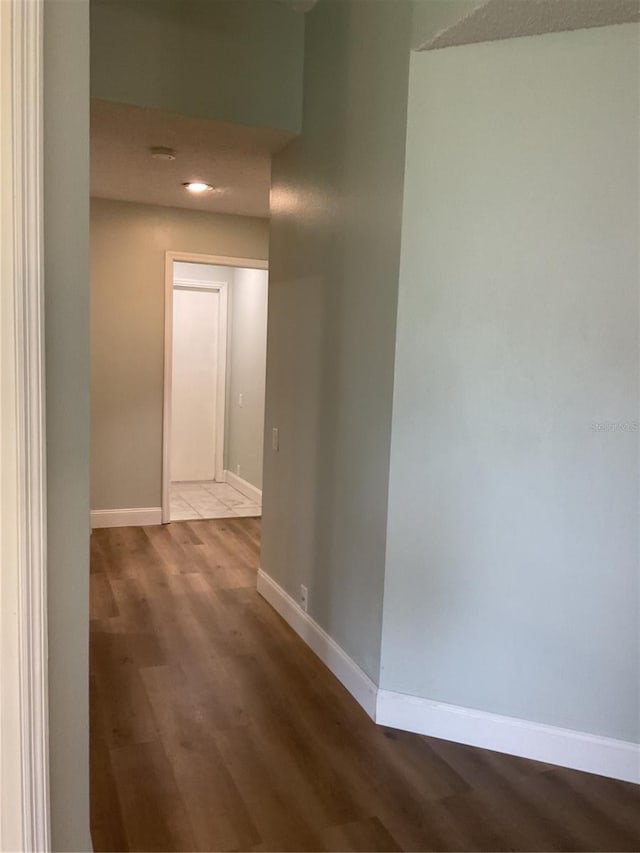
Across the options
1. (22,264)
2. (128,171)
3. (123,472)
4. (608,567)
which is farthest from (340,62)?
(123,472)

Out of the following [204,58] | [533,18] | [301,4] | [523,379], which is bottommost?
[523,379]

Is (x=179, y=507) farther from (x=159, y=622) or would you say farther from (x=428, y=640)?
(x=428, y=640)

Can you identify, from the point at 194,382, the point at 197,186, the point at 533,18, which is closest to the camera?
the point at 533,18

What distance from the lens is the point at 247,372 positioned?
641cm

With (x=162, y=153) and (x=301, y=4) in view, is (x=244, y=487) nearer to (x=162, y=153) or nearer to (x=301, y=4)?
(x=162, y=153)

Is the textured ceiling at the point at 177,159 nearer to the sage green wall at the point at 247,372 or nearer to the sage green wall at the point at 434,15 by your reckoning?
the sage green wall at the point at 434,15

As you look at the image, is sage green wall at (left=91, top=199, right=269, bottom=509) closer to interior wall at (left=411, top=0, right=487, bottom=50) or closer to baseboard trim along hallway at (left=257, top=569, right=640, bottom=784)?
baseboard trim along hallway at (left=257, top=569, right=640, bottom=784)

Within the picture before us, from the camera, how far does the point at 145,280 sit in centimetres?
498

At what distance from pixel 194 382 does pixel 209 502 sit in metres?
1.41

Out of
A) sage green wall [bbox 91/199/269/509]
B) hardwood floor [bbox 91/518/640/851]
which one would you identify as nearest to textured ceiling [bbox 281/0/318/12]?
sage green wall [bbox 91/199/269/509]

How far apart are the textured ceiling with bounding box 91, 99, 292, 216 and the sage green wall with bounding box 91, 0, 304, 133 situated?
2.9 inches

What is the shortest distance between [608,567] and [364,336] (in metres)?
1.22

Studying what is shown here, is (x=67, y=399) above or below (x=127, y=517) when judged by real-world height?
above

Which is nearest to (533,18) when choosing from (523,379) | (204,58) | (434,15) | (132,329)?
(434,15)
